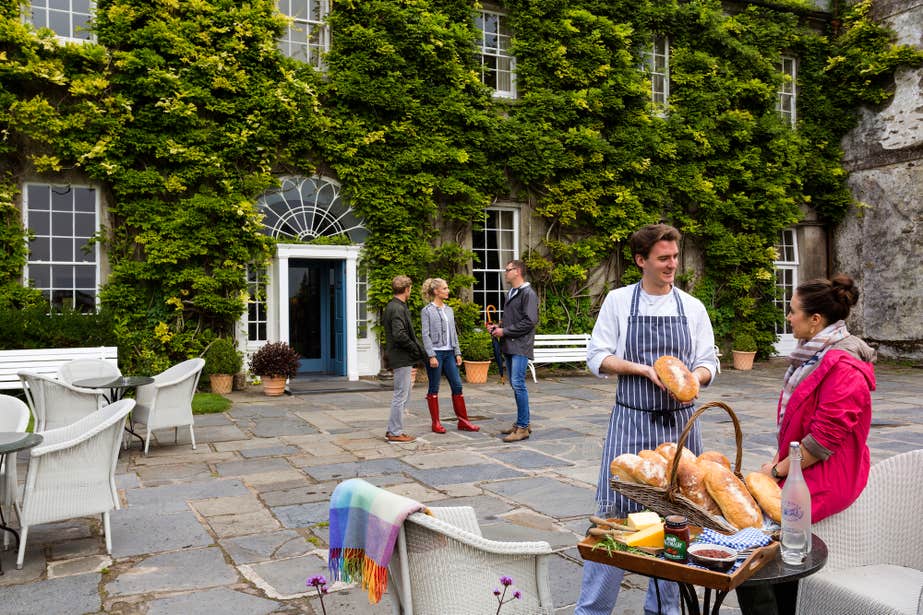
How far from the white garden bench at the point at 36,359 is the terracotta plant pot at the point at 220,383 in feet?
5.32

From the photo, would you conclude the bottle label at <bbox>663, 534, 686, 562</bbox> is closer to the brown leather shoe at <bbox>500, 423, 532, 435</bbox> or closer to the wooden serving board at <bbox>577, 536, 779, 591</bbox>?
the wooden serving board at <bbox>577, 536, 779, 591</bbox>

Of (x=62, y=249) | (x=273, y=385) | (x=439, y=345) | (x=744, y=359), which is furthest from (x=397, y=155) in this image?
(x=744, y=359)

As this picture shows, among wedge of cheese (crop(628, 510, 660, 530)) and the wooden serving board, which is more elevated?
wedge of cheese (crop(628, 510, 660, 530))

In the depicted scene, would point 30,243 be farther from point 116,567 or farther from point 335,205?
point 116,567

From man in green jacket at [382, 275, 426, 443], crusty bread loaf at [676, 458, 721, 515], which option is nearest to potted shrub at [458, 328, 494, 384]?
man in green jacket at [382, 275, 426, 443]

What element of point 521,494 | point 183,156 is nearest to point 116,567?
point 521,494

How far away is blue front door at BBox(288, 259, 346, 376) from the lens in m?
13.4

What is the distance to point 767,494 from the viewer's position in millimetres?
2543

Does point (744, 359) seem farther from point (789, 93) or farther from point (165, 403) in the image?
point (165, 403)

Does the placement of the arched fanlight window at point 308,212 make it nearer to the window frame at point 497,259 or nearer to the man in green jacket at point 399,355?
the window frame at point 497,259

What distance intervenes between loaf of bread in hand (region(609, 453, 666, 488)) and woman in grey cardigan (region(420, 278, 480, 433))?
5.18 m

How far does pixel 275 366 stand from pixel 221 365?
2.87ft

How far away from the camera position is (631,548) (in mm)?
2223

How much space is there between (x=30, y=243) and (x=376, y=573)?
11.1m
